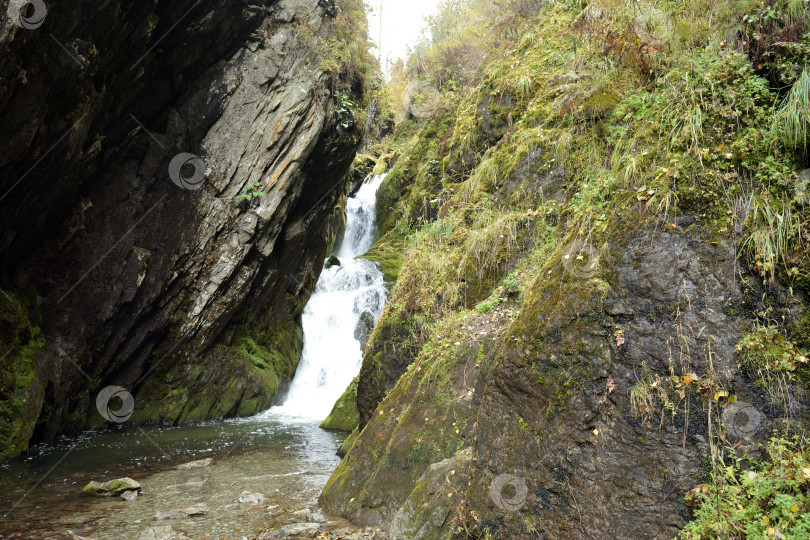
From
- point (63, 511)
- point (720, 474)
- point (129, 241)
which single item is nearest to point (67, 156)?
point (129, 241)

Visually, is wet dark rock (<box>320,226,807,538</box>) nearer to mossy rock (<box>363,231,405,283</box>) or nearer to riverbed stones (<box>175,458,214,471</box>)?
riverbed stones (<box>175,458,214,471</box>)

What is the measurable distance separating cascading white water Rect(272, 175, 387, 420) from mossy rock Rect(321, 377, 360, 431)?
230cm

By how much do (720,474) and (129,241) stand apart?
34.9 ft

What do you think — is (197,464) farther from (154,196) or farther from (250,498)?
(154,196)

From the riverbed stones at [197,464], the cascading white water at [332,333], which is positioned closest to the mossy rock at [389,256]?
the cascading white water at [332,333]

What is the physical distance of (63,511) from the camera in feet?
17.4

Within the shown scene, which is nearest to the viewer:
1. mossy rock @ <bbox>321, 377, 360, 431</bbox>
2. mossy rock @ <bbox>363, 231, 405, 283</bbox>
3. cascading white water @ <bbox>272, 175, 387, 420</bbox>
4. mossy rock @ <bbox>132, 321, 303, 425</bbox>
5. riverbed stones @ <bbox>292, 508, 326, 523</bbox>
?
riverbed stones @ <bbox>292, 508, 326, 523</bbox>

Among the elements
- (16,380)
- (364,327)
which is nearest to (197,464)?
(16,380)

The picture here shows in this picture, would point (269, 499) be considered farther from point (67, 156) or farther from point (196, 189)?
point (196, 189)

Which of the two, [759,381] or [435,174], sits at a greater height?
[435,174]

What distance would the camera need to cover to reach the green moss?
7004mm

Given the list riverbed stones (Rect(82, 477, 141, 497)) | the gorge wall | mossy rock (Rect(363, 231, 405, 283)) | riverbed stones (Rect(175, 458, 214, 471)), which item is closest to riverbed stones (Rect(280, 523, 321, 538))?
the gorge wall

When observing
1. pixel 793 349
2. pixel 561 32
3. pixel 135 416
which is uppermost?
pixel 561 32

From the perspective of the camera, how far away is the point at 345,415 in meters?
10.6
